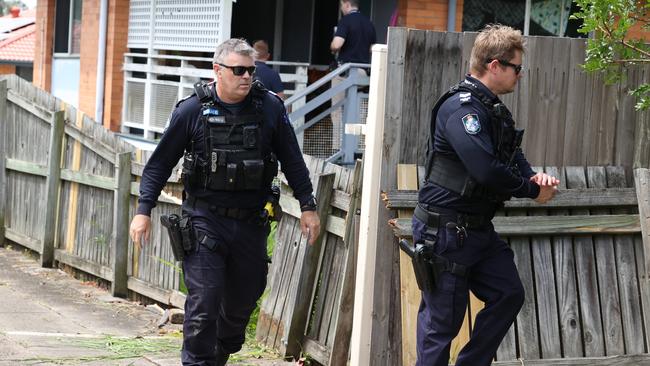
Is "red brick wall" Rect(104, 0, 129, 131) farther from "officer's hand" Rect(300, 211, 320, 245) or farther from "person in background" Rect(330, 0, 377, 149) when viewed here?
"officer's hand" Rect(300, 211, 320, 245)

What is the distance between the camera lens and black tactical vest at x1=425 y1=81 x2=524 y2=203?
5.21 meters

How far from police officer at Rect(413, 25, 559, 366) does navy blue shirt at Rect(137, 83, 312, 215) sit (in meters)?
1.02

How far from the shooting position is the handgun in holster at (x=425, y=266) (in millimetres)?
5281

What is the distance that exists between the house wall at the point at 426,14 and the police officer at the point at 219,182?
7.25m

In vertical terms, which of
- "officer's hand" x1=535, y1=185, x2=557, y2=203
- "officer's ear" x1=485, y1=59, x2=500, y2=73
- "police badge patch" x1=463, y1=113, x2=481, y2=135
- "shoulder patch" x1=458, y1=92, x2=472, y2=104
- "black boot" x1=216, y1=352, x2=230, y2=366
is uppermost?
"officer's ear" x1=485, y1=59, x2=500, y2=73

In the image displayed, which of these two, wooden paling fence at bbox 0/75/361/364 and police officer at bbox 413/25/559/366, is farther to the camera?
wooden paling fence at bbox 0/75/361/364

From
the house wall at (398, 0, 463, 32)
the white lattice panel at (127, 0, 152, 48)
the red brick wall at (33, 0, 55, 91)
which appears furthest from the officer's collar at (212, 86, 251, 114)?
the red brick wall at (33, 0, 55, 91)

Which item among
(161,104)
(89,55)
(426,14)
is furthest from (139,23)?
(426,14)

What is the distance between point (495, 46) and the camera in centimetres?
519

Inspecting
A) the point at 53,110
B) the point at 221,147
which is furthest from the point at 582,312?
the point at 53,110

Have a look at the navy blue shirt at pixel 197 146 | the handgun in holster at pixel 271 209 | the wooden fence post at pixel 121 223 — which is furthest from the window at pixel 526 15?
the handgun in holster at pixel 271 209

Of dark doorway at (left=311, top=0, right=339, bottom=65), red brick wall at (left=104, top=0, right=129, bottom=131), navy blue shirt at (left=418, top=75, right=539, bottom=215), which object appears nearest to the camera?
navy blue shirt at (left=418, top=75, right=539, bottom=215)

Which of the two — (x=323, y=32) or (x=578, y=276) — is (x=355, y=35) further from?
(x=578, y=276)

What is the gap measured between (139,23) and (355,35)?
464 cm
